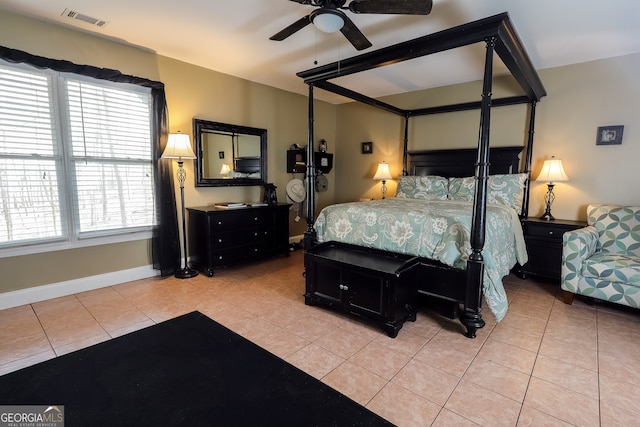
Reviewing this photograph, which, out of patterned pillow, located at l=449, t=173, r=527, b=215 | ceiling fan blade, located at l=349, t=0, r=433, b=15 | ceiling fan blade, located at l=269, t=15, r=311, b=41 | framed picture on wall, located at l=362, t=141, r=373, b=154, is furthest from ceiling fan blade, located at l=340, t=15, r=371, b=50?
framed picture on wall, located at l=362, t=141, r=373, b=154

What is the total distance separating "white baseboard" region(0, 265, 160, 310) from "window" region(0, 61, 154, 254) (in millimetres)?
439

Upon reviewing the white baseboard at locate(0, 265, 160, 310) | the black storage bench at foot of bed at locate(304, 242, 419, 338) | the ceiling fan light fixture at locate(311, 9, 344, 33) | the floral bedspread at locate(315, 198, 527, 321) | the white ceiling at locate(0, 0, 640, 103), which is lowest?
the white baseboard at locate(0, 265, 160, 310)

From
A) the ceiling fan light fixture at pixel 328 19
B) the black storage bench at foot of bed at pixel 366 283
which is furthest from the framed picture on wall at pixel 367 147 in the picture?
the ceiling fan light fixture at pixel 328 19

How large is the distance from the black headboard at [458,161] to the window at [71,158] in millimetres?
3685

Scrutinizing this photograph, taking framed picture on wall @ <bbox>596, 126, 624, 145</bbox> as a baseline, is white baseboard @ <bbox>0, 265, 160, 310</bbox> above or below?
below

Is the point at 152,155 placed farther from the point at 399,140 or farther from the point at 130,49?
the point at 399,140

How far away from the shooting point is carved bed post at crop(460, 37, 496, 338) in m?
2.23

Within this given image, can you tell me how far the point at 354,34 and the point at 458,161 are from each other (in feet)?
8.88

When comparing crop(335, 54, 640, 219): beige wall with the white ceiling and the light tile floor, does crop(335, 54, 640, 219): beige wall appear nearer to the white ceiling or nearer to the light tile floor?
the white ceiling

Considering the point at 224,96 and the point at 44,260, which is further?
the point at 224,96

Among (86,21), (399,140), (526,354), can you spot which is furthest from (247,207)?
(526,354)

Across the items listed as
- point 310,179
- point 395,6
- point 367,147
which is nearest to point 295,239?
point 367,147

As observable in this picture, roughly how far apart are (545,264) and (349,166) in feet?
11.0

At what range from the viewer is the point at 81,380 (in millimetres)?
716
